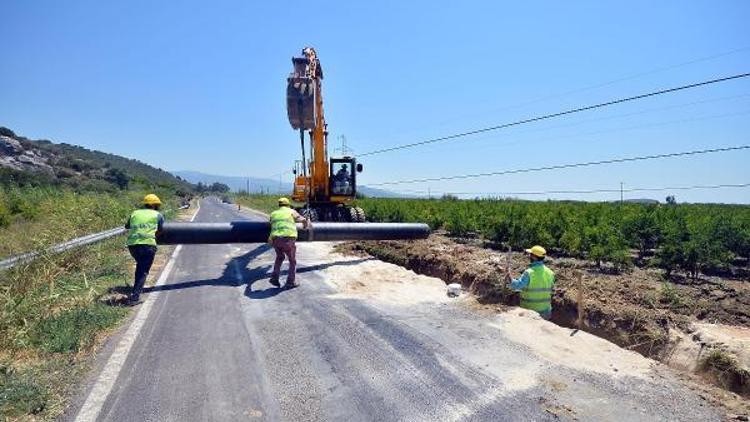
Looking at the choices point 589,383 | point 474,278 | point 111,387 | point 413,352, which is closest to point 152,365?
point 111,387

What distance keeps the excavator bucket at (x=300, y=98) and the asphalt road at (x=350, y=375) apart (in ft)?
24.5

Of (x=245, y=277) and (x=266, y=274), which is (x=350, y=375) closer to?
(x=245, y=277)

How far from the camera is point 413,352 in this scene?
16.7 ft

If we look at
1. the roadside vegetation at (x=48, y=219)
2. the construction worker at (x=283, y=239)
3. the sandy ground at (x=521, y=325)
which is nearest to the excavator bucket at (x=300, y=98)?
the sandy ground at (x=521, y=325)

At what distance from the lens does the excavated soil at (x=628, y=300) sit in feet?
19.3

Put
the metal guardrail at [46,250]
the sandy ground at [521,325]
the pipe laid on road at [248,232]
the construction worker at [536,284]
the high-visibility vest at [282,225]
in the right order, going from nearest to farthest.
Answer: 1. the sandy ground at [521,325]
2. the metal guardrail at [46,250]
3. the construction worker at [536,284]
4. the high-visibility vest at [282,225]
5. the pipe laid on road at [248,232]

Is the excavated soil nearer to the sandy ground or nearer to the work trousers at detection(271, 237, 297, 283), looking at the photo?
the sandy ground

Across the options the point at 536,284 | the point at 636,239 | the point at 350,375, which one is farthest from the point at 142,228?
the point at 636,239

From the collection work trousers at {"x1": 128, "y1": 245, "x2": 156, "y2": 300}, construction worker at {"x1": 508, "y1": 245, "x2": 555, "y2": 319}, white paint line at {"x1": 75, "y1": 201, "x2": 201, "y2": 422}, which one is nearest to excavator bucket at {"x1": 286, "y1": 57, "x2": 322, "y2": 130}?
work trousers at {"x1": 128, "y1": 245, "x2": 156, "y2": 300}

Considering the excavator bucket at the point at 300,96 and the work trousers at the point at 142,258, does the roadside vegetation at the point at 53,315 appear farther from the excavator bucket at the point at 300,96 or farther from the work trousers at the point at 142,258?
the excavator bucket at the point at 300,96

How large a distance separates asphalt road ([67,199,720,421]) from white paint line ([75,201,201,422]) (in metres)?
0.07

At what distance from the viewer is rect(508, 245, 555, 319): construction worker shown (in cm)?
663

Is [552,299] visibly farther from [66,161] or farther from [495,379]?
[66,161]

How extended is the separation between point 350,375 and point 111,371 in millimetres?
2328
